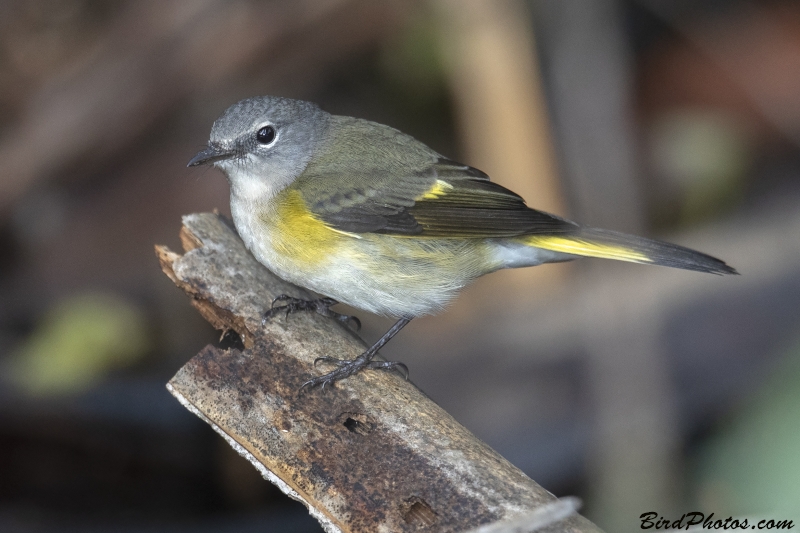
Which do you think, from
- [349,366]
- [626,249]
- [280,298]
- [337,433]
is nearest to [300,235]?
[280,298]

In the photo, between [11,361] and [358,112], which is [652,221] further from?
[11,361]

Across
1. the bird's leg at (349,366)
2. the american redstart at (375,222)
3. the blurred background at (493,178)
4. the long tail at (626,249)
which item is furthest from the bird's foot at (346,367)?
the blurred background at (493,178)

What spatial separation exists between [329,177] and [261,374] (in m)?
1.15

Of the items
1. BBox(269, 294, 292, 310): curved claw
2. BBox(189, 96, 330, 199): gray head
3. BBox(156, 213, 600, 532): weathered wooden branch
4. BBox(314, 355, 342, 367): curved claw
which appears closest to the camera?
BBox(156, 213, 600, 532): weathered wooden branch

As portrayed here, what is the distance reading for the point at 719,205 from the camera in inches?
250

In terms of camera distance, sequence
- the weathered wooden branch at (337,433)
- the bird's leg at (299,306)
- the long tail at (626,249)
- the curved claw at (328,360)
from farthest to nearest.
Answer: the long tail at (626,249) < the bird's leg at (299,306) < the curved claw at (328,360) < the weathered wooden branch at (337,433)

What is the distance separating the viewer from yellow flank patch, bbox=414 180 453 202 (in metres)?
3.76

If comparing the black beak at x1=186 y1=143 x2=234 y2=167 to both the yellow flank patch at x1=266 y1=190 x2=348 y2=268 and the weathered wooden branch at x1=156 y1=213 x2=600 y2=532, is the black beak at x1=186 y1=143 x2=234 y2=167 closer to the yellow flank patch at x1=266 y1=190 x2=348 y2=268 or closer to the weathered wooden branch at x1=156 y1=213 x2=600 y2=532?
the yellow flank patch at x1=266 y1=190 x2=348 y2=268

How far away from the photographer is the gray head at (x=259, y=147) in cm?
366

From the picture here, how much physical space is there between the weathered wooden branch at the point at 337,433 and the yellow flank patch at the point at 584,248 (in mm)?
1051

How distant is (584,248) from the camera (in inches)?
145

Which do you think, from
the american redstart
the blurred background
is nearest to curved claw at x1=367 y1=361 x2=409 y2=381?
the american redstart

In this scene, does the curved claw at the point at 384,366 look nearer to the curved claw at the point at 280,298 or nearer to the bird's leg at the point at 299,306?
the bird's leg at the point at 299,306

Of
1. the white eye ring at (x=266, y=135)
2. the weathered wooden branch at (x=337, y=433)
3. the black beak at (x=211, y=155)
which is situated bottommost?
A: the weathered wooden branch at (x=337, y=433)
